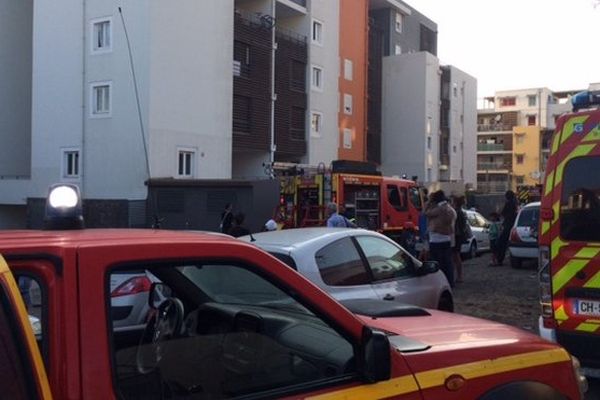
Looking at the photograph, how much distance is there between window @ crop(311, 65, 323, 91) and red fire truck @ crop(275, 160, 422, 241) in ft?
61.7

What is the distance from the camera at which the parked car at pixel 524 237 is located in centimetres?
1498

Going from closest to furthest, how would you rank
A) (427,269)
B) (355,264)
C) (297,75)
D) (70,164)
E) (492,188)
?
1. (355,264)
2. (427,269)
3. (70,164)
4. (297,75)
5. (492,188)

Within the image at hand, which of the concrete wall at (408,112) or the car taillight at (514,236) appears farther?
the concrete wall at (408,112)

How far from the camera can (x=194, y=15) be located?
27.5 metres

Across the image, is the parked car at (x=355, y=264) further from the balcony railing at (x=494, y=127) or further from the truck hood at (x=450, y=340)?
the balcony railing at (x=494, y=127)

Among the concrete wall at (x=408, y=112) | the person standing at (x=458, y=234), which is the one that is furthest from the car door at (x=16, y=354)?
the concrete wall at (x=408, y=112)

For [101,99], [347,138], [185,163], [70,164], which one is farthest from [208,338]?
[347,138]

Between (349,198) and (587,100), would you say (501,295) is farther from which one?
(349,198)

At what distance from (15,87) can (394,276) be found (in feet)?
97.5

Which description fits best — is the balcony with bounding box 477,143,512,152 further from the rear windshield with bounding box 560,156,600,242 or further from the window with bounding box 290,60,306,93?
the rear windshield with bounding box 560,156,600,242

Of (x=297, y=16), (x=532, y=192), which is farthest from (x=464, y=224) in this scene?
(x=297, y=16)

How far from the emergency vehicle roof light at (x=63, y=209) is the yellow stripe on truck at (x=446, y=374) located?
3.67ft

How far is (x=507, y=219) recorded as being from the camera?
53.3 feet

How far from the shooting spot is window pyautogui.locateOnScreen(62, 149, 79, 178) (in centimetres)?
2825
